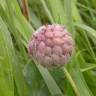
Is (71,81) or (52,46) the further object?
(71,81)

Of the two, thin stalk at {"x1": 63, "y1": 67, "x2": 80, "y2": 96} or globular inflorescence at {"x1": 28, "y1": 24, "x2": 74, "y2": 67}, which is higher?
globular inflorescence at {"x1": 28, "y1": 24, "x2": 74, "y2": 67}

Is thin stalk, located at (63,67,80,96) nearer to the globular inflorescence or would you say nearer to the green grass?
the green grass

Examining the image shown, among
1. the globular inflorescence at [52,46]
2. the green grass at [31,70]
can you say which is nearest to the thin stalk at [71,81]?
the green grass at [31,70]

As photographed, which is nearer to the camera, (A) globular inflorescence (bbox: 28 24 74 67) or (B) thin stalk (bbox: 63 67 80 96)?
(A) globular inflorescence (bbox: 28 24 74 67)

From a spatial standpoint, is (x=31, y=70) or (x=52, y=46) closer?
(x=52, y=46)

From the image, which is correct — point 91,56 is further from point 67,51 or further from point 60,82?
point 67,51

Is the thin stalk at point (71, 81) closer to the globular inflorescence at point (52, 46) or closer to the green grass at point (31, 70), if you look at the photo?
the green grass at point (31, 70)

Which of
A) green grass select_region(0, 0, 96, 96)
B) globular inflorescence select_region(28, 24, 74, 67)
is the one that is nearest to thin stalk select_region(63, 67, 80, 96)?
green grass select_region(0, 0, 96, 96)

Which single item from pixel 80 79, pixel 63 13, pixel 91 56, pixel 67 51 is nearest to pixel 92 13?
pixel 91 56
